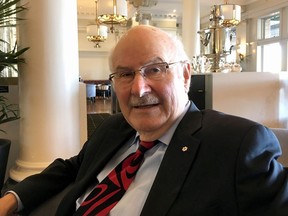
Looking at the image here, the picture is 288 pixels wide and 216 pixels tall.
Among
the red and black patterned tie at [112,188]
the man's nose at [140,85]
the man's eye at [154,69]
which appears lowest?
the red and black patterned tie at [112,188]

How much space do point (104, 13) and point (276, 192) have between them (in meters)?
5.19

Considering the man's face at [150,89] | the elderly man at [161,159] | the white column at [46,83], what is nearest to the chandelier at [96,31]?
the white column at [46,83]

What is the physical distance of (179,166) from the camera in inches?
36.6

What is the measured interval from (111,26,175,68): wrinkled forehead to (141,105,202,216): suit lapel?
0.29 metres

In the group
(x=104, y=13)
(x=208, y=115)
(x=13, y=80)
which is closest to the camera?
(x=208, y=115)

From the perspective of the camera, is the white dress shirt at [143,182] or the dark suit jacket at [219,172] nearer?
the dark suit jacket at [219,172]

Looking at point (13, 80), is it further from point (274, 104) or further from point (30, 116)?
point (274, 104)

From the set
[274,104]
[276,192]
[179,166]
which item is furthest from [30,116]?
[274,104]

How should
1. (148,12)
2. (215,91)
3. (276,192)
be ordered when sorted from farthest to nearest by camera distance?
1. (148,12)
2. (215,91)
3. (276,192)

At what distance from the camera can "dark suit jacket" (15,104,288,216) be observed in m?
0.79

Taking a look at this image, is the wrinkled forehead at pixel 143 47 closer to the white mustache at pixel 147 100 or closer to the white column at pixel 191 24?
the white mustache at pixel 147 100

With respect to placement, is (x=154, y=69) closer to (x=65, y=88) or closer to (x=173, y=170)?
(x=173, y=170)

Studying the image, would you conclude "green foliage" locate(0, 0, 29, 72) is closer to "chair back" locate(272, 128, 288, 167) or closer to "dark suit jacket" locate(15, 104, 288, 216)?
"dark suit jacket" locate(15, 104, 288, 216)

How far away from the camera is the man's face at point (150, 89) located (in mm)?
1087
